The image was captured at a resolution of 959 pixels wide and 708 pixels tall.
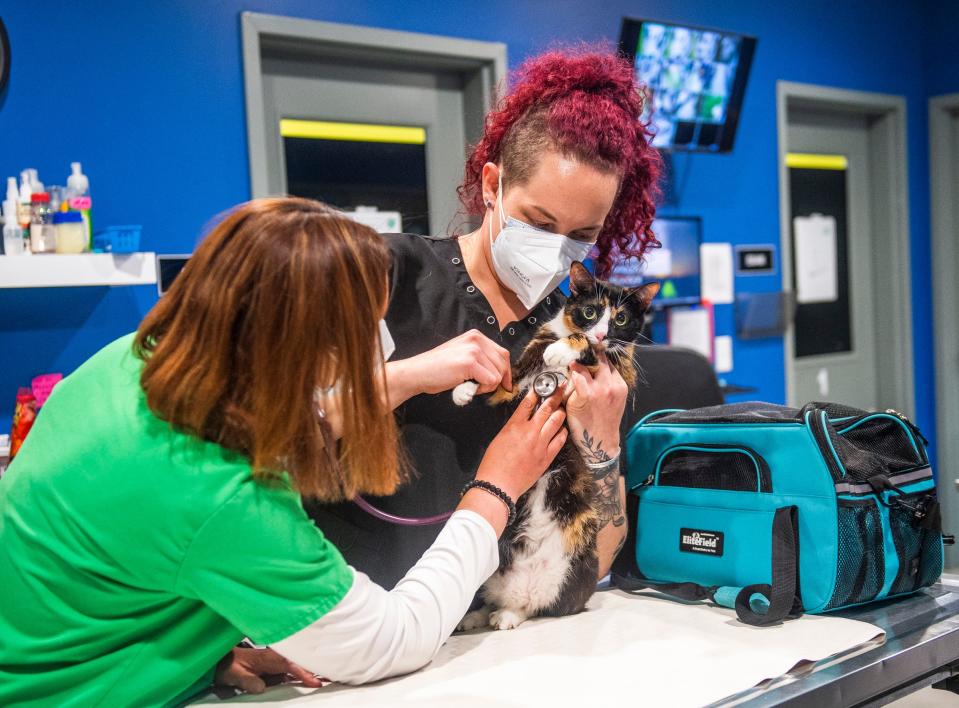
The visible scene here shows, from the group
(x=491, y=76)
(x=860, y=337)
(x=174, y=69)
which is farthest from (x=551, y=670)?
(x=860, y=337)

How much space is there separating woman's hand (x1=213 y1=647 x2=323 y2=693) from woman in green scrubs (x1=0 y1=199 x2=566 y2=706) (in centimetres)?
9

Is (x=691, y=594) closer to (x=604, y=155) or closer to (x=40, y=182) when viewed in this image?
(x=604, y=155)

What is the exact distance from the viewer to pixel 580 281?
56.6 inches

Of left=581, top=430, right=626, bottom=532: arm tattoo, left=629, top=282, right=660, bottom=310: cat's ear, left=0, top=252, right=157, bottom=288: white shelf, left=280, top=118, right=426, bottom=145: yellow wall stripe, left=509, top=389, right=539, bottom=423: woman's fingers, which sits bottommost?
left=581, top=430, right=626, bottom=532: arm tattoo

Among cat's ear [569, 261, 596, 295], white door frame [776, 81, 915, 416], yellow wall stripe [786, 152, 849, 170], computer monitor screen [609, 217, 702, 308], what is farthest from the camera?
white door frame [776, 81, 915, 416]

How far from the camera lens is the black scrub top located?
1309 millimetres

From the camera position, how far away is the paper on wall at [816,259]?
479 cm

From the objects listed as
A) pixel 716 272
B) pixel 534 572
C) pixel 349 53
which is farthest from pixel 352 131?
pixel 534 572

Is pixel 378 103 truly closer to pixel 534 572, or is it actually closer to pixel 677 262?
pixel 677 262

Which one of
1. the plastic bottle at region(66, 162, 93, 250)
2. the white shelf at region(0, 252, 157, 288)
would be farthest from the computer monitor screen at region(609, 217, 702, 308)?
the plastic bottle at region(66, 162, 93, 250)

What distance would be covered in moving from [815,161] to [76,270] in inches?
157

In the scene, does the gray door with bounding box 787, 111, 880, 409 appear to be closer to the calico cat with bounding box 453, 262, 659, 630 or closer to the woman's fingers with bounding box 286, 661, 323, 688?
the calico cat with bounding box 453, 262, 659, 630

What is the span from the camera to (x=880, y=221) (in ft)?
16.7

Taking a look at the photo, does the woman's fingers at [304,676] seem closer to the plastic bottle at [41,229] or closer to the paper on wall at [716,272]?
the plastic bottle at [41,229]
